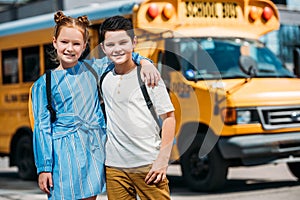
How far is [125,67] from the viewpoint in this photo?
14.1ft

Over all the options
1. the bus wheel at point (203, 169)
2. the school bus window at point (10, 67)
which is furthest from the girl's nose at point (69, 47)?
the school bus window at point (10, 67)

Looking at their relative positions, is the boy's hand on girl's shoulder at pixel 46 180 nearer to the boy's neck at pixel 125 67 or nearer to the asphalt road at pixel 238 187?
the boy's neck at pixel 125 67

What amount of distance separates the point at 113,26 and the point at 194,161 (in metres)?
5.78

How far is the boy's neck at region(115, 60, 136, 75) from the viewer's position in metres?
4.31

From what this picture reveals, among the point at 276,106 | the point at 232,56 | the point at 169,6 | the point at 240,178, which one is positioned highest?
the point at 169,6

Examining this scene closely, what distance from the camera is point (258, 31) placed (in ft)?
35.7

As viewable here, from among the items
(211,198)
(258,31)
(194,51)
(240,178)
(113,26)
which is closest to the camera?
(113,26)

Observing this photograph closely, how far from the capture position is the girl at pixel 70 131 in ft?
14.2

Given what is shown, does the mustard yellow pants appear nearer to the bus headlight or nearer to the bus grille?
the bus headlight

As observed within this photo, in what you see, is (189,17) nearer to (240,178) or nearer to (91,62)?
(240,178)

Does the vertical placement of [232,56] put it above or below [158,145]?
above

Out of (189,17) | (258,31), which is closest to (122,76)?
(189,17)

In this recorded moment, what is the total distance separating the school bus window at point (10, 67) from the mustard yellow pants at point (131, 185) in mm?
8433

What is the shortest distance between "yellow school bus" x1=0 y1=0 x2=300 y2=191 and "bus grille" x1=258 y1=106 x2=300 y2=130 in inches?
0.5
